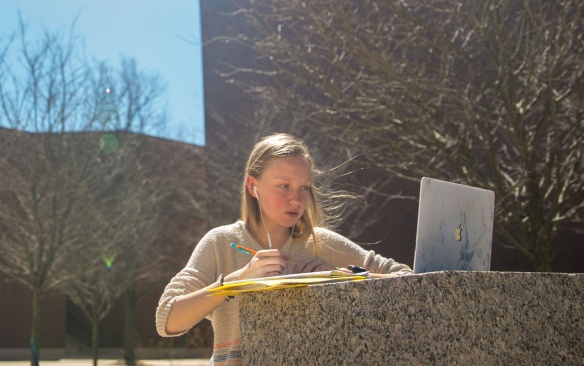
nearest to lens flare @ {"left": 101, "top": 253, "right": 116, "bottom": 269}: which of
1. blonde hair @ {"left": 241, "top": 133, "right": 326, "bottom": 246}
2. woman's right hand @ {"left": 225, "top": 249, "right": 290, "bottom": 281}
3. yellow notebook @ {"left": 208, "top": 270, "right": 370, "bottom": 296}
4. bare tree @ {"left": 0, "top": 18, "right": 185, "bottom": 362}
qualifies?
bare tree @ {"left": 0, "top": 18, "right": 185, "bottom": 362}

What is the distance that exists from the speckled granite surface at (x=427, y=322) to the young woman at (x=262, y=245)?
11.9 inches

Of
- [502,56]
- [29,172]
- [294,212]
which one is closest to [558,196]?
[502,56]

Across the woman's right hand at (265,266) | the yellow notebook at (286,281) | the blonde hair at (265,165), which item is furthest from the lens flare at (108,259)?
the yellow notebook at (286,281)

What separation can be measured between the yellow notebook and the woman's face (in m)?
0.64

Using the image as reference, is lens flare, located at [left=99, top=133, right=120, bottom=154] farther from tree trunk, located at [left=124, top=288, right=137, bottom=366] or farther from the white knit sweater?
the white knit sweater

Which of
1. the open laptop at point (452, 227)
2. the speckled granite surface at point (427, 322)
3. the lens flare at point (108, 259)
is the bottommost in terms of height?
the lens flare at point (108, 259)

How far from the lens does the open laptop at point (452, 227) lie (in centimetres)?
248

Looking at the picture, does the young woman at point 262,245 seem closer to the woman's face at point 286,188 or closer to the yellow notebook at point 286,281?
the woman's face at point 286,188

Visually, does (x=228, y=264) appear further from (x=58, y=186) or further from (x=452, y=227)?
(x=58, y=186)

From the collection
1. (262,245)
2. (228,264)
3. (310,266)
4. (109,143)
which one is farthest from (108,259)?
(310,266)

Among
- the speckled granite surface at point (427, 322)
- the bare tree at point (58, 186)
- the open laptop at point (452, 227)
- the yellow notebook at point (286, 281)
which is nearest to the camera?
the speckled granite surface at point (427, 322)

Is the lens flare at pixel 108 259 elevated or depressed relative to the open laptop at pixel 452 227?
depressed

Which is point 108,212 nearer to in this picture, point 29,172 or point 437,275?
point 29,172

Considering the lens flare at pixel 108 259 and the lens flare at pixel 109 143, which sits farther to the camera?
the lens flare at pixel 108 259
